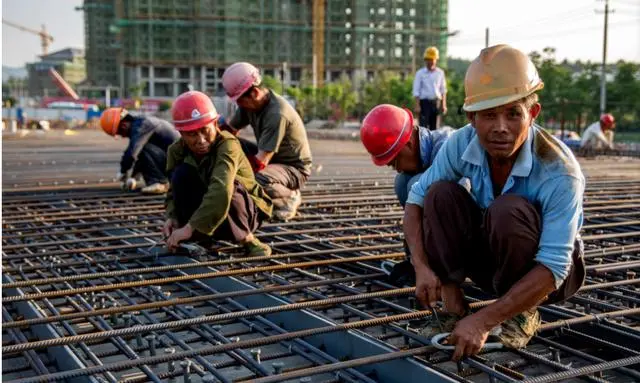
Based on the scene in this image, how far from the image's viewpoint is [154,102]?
6725 centimetres

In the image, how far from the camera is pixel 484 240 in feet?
7.80

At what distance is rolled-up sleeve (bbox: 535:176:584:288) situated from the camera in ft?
6.89

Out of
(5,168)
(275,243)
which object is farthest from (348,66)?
(275,243)

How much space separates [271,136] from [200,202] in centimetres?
119

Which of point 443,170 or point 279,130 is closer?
point 443,170

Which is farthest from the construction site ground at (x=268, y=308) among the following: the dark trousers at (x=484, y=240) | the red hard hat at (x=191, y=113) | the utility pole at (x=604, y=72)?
the utility pole at (x=604, y=72)

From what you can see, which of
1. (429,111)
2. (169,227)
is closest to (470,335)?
(169,227)

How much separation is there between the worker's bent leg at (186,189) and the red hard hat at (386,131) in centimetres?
117

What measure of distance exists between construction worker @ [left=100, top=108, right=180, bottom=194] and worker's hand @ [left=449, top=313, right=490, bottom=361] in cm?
466

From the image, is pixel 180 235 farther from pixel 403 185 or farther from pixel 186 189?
pixel 403 185

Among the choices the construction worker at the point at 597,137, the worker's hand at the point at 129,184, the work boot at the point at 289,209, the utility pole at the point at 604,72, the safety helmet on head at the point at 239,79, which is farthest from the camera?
the utility pole at the point at 604,72

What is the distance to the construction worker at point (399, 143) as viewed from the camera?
3.08 metres

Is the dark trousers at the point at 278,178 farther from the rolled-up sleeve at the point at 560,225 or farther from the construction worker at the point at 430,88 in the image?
the construction worker at the point at 430,88

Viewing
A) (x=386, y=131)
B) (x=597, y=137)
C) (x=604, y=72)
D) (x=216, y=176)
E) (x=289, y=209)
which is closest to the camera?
(x=386, y=131)
